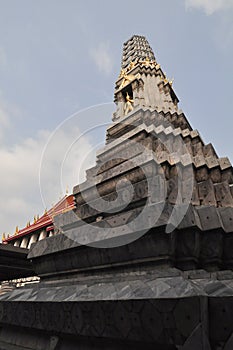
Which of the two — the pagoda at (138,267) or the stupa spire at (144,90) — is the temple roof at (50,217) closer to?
the stupa spire at (144,90)

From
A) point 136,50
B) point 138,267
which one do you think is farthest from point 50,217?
point 138,267

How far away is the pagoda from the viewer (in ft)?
7.88

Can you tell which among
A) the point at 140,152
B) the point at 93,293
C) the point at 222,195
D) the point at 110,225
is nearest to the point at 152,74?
the point at 140,152

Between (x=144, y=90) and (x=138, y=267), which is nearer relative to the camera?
(x=138, y=267)

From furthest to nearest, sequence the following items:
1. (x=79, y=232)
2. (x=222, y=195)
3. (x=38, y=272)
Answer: (x=222, y=195)
(x=38, y=272)
(x=79, y=232)

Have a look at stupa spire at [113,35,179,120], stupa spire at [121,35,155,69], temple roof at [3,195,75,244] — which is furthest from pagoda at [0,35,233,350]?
temple roof at [3,195,75,244]

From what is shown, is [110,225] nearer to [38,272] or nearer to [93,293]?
[93,293]

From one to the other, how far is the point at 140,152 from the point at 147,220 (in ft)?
11.2

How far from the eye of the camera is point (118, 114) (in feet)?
37.8

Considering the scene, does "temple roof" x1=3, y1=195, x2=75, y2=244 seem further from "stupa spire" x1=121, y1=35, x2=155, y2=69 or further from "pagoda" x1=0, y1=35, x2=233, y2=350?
"pagoda" x1=0, y1=35, x2=233, y2=350

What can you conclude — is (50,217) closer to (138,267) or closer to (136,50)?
(136,50)

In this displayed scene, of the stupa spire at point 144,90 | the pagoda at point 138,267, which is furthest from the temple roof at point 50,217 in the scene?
the pagoda at point 138,267

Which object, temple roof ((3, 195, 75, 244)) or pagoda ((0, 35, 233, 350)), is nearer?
pagoda ((0, 35, 233, 350))

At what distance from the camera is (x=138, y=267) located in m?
3.61
